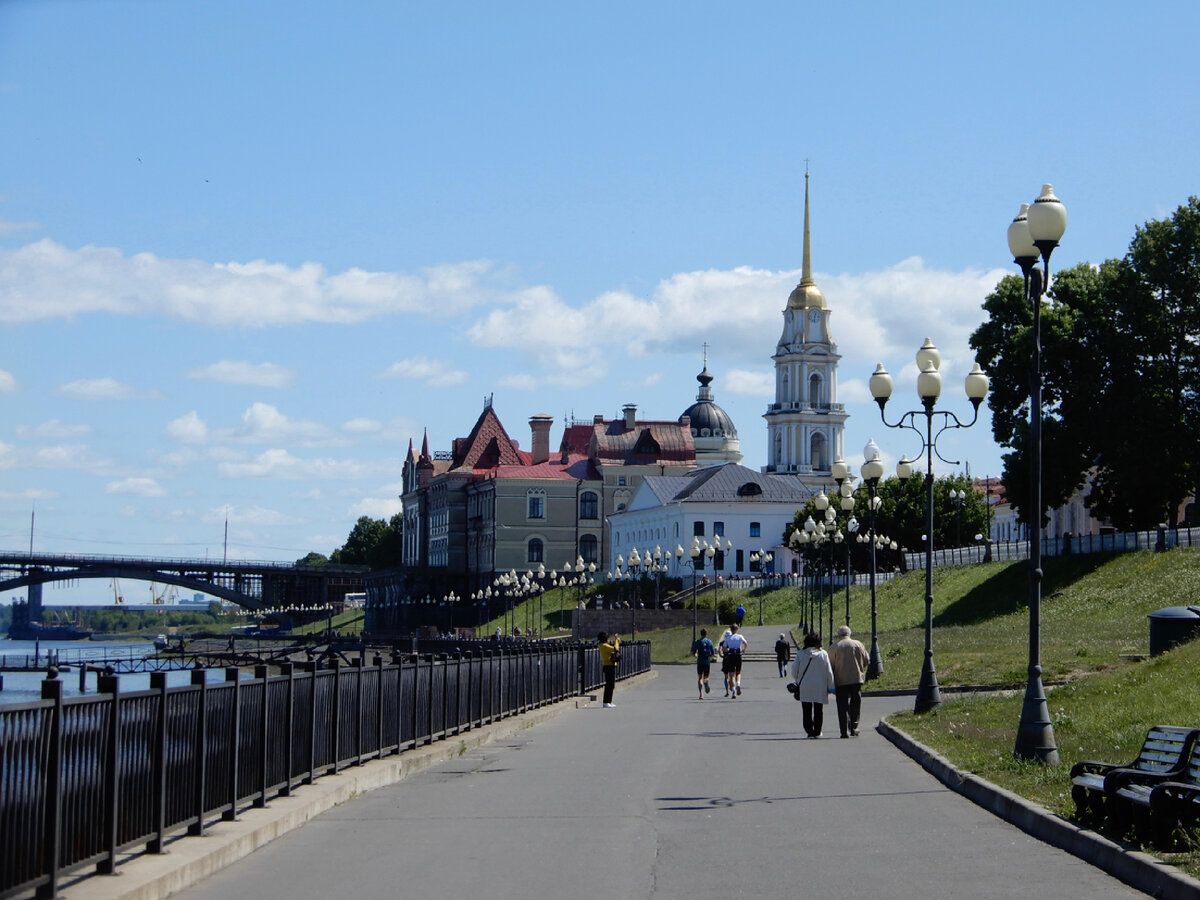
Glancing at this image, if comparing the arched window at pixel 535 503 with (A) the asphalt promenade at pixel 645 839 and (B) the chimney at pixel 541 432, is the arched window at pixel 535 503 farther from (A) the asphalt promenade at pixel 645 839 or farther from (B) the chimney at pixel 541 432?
(A) the asphalt promenade at pixel 645 839

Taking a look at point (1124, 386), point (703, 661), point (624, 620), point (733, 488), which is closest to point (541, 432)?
point (733, 488)

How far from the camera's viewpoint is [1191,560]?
196ft

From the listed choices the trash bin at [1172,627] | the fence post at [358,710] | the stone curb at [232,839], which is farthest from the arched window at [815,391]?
the fence post at [358,710]

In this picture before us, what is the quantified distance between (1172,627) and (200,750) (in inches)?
854

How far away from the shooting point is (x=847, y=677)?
2450 centimetres

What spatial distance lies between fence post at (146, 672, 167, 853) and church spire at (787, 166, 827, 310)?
478 ft

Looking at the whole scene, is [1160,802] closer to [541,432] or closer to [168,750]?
[168,750]

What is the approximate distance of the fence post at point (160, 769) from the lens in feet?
34.8

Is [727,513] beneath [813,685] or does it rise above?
above

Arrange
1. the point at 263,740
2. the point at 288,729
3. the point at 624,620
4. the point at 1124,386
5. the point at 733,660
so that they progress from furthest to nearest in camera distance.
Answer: the point at 624,620, the point at 1124,386, the point at 733,660, the point at 288,729, the point at 263,740

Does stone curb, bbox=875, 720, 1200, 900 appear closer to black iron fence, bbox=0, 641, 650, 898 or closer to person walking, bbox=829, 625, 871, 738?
black iron fence, bbox=0, 641, 650, 898

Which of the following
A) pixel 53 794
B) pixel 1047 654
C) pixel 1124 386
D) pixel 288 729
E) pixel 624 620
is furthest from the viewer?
pixel 624 620

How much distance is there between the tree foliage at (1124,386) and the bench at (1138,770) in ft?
169

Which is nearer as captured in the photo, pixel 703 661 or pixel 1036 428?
pixel 1036 428
